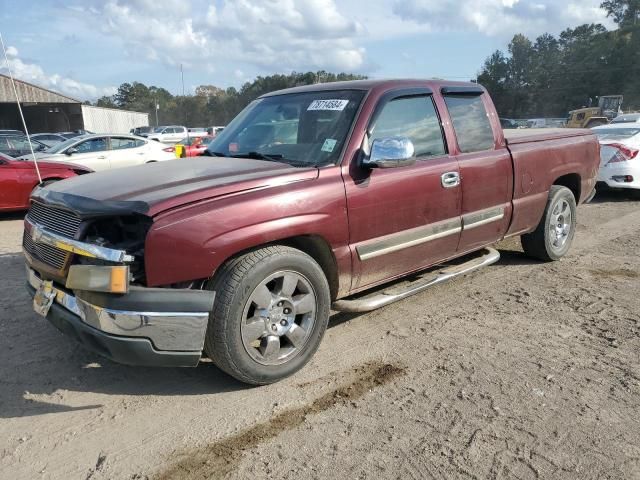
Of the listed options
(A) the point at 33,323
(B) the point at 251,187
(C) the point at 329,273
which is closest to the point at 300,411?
(C) the point at 329,273

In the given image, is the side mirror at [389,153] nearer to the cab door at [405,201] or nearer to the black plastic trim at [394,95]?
the cab door at [405,201]

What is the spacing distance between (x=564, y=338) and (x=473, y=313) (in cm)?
76

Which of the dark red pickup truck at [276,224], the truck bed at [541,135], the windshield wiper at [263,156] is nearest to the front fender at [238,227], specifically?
the dark red pickup truck at [276,224]

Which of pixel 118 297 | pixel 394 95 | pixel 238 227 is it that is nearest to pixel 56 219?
pixel 118 297

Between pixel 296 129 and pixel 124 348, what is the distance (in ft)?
6.88

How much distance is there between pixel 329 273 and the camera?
11.9 feet

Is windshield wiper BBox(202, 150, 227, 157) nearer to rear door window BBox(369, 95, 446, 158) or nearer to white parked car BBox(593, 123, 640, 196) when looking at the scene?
rear door window BBox(369, 95, 446, 158)

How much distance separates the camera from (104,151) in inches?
479

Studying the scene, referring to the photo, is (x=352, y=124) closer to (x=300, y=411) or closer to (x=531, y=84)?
(x=300, y=411)

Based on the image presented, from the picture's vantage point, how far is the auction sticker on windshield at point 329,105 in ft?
12.8

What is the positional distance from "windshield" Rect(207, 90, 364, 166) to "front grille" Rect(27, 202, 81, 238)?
141cm

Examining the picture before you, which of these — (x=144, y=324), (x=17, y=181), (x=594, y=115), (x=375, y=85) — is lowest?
(x=594, y=115)

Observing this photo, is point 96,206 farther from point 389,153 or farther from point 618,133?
point 618,133

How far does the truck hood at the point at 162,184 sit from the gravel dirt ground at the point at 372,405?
1190 millimetres
